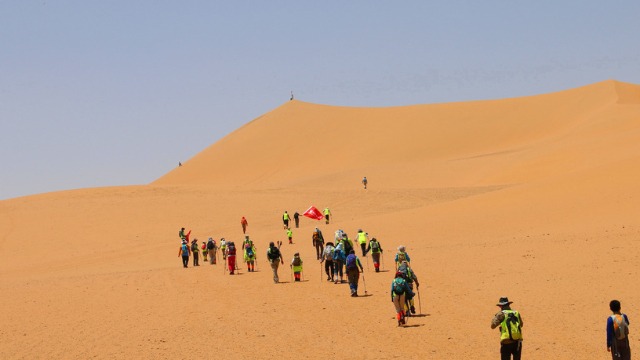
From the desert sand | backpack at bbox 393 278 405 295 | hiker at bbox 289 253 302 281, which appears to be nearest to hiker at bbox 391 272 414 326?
backpack at bbox 393 278 405 295

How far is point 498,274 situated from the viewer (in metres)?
20.3

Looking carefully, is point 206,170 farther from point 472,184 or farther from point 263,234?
point 263,234

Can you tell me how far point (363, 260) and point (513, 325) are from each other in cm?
1507

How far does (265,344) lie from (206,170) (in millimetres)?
82257

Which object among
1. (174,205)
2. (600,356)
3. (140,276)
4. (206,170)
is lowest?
(600,356)

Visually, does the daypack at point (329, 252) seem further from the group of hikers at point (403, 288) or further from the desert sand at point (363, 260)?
the desert sand at point (363, 260)

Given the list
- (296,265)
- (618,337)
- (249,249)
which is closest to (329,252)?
(296,265)

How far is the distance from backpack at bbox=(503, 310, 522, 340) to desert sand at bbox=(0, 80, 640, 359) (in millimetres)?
1259

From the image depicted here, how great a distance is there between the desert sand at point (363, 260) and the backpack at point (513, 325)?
4.13 feet

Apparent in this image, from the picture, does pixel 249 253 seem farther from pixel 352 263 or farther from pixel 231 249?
pixel 352 263

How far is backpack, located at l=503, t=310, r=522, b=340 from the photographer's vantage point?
1116 cm

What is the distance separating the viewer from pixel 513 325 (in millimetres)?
11219

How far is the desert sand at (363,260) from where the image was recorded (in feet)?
47.2

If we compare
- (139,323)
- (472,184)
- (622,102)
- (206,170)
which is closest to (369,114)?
(206,170)
